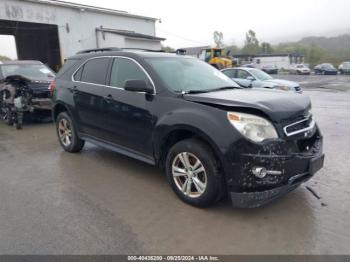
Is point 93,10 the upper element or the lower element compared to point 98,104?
upper

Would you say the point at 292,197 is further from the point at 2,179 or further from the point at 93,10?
the point at 93,10

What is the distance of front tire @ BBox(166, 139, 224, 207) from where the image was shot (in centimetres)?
343

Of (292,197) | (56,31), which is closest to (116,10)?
(56,31)

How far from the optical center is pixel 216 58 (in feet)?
100

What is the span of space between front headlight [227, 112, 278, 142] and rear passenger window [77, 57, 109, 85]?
2.46 metres

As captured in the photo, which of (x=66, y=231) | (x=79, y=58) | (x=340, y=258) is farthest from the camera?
(x=79, y=58)

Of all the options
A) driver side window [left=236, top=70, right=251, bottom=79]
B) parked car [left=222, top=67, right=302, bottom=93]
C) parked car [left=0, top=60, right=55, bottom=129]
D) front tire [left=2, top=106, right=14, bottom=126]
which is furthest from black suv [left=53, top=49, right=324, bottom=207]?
driver side window [left=236, top=70, right=251, bottom=79]

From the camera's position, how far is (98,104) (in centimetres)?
494

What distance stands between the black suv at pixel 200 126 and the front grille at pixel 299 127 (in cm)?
1

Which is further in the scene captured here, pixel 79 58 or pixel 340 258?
pixel 79 58

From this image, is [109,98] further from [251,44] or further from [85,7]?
[251,44]

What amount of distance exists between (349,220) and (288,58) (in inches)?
2638

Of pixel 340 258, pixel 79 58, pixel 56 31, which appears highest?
pixel 56 31

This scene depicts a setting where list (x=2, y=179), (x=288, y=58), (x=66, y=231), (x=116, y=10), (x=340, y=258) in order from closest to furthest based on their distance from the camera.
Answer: (x=340, y=258), (x=66, y=231), (x=2, y=179), (x=116, y=10), (x=288, y=58)
